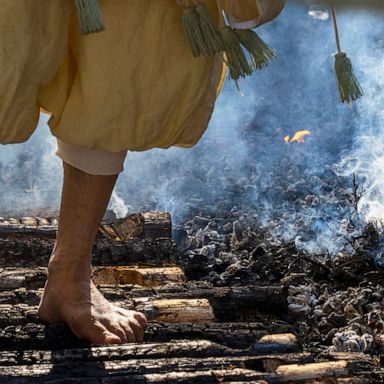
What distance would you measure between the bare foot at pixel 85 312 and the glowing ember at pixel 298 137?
10.5 feet

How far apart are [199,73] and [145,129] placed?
0.80ft

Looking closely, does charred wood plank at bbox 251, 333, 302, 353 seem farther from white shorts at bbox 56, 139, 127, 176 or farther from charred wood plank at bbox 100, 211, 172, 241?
charred wood plank at bbox 100, 211, 172, 241

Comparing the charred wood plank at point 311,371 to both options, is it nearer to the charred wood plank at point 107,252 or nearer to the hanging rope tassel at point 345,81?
the hanging rope tassel at point 345,81

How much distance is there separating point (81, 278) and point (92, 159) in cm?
43

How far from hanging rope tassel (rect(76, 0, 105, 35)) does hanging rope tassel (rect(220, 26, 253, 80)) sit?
44cm

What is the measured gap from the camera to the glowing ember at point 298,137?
19.8 feet

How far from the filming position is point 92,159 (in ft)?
9.42

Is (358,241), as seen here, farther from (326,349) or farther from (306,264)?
(326,349)

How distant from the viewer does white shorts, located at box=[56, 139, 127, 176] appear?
9.40ft

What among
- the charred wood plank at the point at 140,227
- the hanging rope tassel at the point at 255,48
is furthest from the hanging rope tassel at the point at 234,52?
the charred wood plank at the point at 140,227

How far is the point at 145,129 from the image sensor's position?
9.17 ft

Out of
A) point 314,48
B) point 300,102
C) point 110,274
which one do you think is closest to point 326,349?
point 110,274

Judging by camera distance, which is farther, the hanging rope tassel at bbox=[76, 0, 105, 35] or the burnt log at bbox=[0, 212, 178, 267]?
the burnt log at bbox=[0, 212, 178, 267]

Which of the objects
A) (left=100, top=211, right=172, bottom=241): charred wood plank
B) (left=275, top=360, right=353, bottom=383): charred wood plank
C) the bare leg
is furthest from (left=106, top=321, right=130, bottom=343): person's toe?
(left=100, top=211, right=172, bottom=241): charred wood plank
